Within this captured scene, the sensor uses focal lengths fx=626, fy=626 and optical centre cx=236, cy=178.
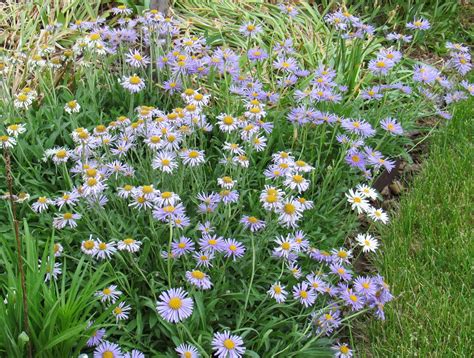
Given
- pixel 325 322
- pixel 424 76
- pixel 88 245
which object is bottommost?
pixel 325 322

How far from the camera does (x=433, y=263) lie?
8.93 feet

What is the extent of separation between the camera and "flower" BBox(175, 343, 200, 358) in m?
1.87

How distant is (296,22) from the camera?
4488mm

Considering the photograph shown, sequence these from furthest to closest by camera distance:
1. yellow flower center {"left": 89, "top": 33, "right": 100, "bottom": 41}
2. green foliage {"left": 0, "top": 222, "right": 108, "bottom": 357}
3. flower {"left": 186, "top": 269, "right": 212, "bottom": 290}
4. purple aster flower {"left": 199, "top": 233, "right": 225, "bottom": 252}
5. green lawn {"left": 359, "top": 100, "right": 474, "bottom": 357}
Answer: yellow flower center {"left": 89, "top": 33, "right": 100, "bottom": 41} → green lawn {"left": 359, "top": 100, "right": 474, "bottom": 357} → purple aster flower {"left": 199, "top": 233, "right": 225, "bottom": 252} → flower {"left": 186, "top": 269, "right": 212, "bottom": 290} → green foliage {"left": 0, "top": 222, "right": 108, "bottom": 357}

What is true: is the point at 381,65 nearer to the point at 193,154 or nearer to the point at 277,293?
the point at 193,154

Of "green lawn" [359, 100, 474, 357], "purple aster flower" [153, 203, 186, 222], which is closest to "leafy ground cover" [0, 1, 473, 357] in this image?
"purple aster flower" [153, 203, 186, 222]

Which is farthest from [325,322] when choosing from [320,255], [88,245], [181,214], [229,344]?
[88,245]

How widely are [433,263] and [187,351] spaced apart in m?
1.31

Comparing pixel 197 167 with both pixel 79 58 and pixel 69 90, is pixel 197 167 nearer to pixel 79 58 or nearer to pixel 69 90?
pixel 69 90

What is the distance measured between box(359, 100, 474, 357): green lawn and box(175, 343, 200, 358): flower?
29.0 inches

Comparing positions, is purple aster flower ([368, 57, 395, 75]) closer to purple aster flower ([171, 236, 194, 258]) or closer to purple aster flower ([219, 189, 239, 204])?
purple aster flower ([219, 189, 239, 204])

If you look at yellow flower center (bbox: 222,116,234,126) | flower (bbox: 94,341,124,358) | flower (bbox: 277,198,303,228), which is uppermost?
yellow flower center (bbox: 222,116,234,126)

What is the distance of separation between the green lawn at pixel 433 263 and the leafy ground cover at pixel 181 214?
142 millimetres

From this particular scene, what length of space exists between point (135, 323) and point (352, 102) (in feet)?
6.38
